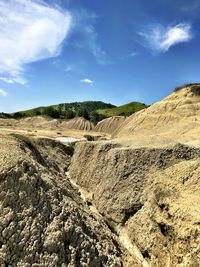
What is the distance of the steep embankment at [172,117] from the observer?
135 feet

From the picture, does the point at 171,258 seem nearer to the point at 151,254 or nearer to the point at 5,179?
the point at 151,254

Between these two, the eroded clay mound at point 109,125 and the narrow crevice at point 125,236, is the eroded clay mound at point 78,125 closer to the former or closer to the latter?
the eroded clay mound at point 109,125

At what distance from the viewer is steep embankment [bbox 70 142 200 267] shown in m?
15.4

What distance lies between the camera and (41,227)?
15.4 m

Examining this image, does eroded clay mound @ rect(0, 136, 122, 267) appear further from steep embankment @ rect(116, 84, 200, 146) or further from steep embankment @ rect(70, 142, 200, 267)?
steep embankment @ rect(116, 84, 200, 146)

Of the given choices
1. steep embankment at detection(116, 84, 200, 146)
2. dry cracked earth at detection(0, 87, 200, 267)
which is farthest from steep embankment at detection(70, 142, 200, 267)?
steep embankment at detection(116, 84, 200, 146)

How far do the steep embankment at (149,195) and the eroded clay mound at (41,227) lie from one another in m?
2.01

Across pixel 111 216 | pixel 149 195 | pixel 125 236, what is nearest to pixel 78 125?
pixel 111 216

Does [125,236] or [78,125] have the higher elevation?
[78,125]

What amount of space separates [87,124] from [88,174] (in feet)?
270

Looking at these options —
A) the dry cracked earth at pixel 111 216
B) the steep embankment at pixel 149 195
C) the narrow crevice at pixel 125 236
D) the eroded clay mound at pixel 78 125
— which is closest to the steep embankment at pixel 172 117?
the steep embankment at pixel 149 195

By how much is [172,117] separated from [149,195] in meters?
26.0

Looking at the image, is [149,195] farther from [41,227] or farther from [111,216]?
[41,227]

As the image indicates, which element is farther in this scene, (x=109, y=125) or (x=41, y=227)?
(x=109, y=125)
